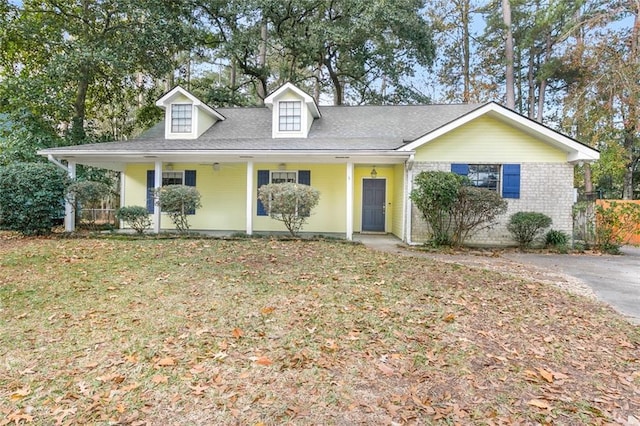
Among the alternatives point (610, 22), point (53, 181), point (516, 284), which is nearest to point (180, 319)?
point (516, 284)

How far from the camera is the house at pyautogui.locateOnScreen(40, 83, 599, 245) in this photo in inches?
397

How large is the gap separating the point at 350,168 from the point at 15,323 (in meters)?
8.18

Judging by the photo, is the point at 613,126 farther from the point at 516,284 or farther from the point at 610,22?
the point at 516,284

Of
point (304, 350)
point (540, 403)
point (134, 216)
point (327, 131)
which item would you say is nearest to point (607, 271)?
point (540, 403)

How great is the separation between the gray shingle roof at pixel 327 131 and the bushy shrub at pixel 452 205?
5.40ft

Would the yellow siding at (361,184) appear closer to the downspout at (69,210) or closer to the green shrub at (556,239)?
the green shrub at (556,239)

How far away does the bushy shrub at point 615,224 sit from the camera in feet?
31.1

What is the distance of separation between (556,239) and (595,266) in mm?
2322

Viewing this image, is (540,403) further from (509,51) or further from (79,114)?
(509,51)

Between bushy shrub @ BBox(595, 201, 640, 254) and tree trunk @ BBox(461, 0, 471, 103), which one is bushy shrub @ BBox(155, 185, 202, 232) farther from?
tree trunk @ BBox(461, 0, 471, 103)

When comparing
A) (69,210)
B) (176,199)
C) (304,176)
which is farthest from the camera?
(304,176)

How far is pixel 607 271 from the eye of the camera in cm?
714

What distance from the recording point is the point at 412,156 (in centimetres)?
981

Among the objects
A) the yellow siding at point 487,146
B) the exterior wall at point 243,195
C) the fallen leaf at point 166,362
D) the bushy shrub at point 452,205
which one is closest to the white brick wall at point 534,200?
the yellow siding at point 487,146
